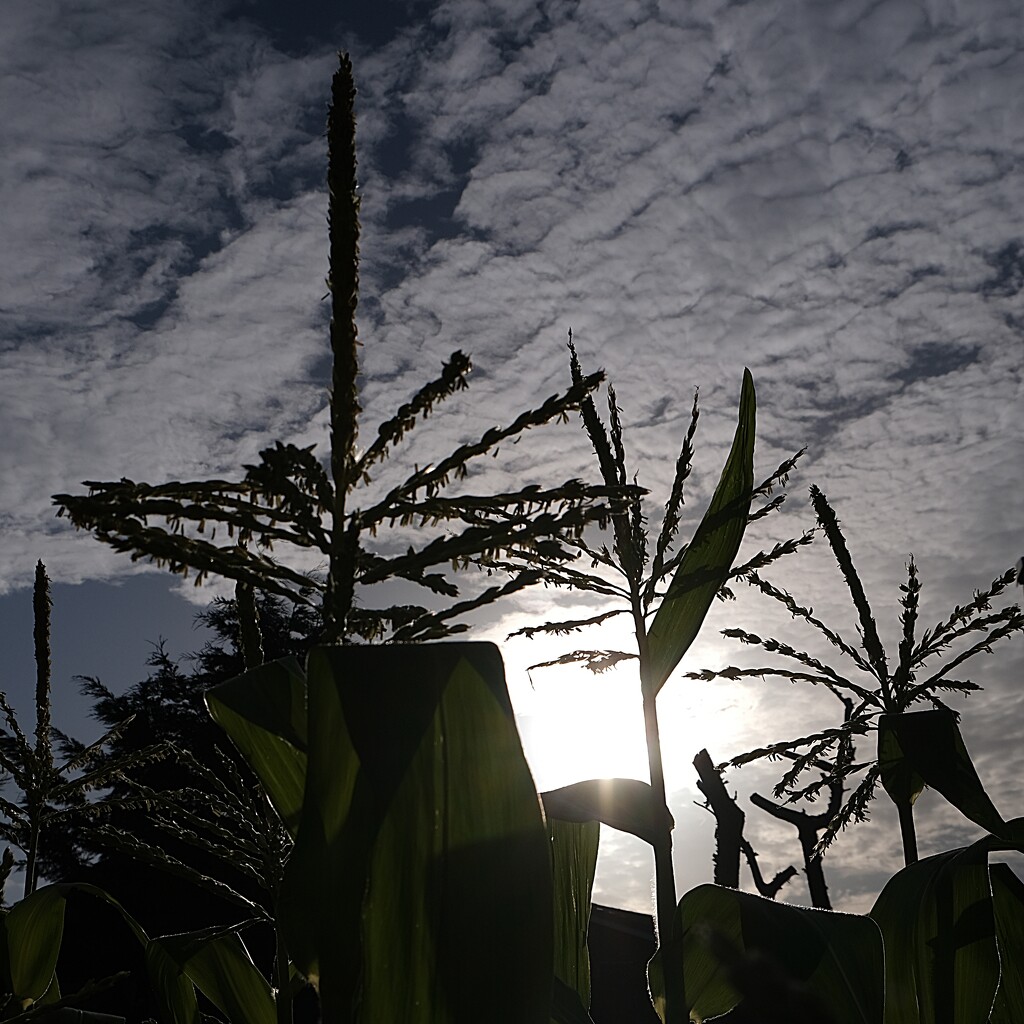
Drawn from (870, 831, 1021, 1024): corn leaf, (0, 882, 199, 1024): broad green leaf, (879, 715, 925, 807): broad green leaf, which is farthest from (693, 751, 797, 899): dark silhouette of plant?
(0, 882, 199, 1024): broad green leaf

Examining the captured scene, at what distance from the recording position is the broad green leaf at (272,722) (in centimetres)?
88

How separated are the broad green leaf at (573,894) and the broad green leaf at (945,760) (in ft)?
1.89

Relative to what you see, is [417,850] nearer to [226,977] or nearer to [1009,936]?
[226,977]

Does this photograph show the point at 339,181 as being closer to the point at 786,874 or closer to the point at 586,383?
the point at 586,383

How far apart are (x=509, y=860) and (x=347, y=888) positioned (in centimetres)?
15

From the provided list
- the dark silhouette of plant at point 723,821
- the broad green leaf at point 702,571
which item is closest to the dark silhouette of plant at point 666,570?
the broad green leaf at point 702,571

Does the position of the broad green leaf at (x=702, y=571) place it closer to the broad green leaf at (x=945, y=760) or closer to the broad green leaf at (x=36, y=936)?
the broad green leaf at (x=945, y=760)

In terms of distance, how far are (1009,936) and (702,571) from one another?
90 cm

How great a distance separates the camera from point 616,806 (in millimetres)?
1273

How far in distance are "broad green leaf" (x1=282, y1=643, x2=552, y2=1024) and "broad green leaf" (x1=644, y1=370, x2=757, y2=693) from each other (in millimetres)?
705

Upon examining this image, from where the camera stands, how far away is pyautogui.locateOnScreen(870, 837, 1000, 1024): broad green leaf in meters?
1.41

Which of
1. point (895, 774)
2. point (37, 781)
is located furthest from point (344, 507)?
point (37, 781)

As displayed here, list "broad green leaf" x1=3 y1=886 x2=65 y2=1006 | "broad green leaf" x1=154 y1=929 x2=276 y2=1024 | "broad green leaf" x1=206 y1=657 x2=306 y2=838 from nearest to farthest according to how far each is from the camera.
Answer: "broad green leaf" x1=206 y1=657 x2=306 y2=838 → "broad green leaf" x1=154 y1=929 x2=276 y2=1024 → "broad green leaf" x1=3 y1=886 x2=65 y2=1006

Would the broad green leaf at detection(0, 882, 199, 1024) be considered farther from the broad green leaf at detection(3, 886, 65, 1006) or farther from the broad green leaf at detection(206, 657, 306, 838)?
the broad green leaf at detection(206, 657, 306, 838)
